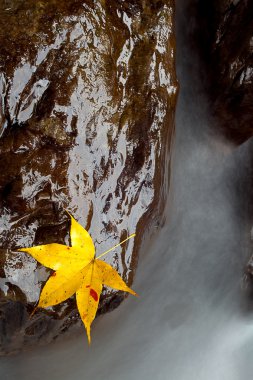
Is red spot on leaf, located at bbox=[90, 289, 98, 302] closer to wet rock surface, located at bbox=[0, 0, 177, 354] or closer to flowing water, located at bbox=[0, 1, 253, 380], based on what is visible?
wet rock surface, located at bbox=[0, 0, 177, 354]

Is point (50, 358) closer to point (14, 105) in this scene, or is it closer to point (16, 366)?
point (16, 366)

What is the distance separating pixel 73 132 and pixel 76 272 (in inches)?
20.3

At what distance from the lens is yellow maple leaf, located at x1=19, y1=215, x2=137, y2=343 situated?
2000mm

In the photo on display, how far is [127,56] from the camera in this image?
2193mm

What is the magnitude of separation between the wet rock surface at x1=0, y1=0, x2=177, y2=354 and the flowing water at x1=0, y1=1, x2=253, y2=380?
0.47 m

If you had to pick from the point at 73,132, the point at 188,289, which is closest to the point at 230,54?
the point at 73,132

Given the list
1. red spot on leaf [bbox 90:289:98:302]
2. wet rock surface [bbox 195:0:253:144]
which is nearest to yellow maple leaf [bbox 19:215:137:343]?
red spot on leaf [bbox 90:289:98:302]

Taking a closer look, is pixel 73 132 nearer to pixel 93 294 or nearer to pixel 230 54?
pixel 93 294

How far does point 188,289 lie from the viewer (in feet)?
9.67

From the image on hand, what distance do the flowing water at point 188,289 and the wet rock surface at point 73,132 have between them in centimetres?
47

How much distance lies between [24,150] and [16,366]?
1.14 metres

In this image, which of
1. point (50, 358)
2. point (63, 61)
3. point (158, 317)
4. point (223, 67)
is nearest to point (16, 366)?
point (50, 358)

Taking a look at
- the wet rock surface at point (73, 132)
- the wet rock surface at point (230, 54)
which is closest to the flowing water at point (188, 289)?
the wet rock surface at point (230, 54)

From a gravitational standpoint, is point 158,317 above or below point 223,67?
below
